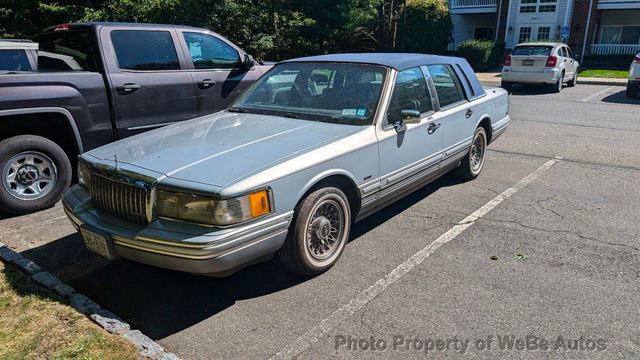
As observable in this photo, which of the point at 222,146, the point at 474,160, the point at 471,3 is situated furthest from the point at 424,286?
the point at 471,3

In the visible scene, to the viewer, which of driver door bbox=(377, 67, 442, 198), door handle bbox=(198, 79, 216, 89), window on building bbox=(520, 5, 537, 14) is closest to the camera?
driver door bbox=(377, 67, 442, 198)

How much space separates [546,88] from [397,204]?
13.7 meters

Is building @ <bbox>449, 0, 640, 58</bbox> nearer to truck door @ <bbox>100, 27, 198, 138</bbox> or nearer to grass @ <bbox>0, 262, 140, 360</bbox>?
truck door @ <bbox>100, 27, 198, 138</bbox>

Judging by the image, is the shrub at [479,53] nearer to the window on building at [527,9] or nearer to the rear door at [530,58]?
the window on building at [527,9]

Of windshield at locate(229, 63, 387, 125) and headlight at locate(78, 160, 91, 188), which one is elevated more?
windshield at locate(229, 63, 387, 125)

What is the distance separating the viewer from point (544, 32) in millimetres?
28031

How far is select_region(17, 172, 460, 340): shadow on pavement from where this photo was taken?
3.27m

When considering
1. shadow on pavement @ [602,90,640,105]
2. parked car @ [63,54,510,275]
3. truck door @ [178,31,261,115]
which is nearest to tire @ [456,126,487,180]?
parked car @ [63,54,510,275]

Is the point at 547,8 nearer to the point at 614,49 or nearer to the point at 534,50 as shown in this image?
the point at 614,49

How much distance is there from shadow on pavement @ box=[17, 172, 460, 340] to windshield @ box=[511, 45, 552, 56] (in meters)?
14.5

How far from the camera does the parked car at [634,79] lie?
13445 millimetres

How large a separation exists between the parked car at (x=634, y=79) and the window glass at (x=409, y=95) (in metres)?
11.7

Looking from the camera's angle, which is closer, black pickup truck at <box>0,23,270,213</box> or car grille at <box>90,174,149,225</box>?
car grille at <box>90,174,149,225</box>

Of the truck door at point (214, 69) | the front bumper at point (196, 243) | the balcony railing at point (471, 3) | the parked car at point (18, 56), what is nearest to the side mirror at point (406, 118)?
the front bumper at point (196, 243)
